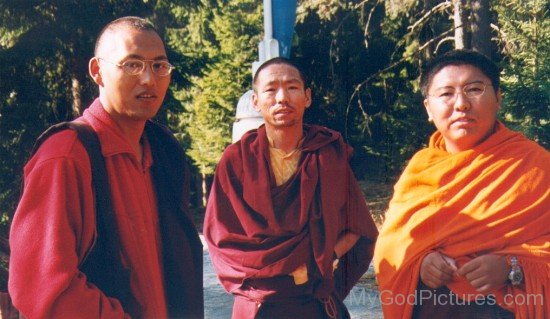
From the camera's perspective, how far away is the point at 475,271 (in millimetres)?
2600

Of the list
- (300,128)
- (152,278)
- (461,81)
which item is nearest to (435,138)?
(461,81)

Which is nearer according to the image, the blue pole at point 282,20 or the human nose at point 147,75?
the human nose at point 147,75

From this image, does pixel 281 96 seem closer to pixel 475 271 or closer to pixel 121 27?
pixel 121 27

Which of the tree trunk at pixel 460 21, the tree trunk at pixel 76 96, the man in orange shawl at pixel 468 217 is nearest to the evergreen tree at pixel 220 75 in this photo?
the tree trunk at pixel 76 96

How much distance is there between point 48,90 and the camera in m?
8.30

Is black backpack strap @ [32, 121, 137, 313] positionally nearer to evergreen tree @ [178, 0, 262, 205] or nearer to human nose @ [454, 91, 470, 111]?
human nose @ [454, 91, 470, 111]

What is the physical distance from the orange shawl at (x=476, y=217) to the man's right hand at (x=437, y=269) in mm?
29

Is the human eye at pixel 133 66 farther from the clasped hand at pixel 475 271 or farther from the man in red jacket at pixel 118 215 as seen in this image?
the clasped hand at pixel 475 271

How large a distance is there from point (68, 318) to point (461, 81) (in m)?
1.74

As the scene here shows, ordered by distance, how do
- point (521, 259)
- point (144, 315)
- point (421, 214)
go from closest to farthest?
point (144, 315) < point (521, 259) < point (421, 214)

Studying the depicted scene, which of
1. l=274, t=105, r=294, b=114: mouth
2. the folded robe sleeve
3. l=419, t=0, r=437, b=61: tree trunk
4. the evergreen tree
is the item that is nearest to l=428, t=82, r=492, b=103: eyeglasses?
l=274, t=105, r=294, b=114: mouth

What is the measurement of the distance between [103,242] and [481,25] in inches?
261

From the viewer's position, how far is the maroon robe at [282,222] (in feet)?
9.78

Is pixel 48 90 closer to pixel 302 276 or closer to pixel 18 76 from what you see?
pixel 18 76
